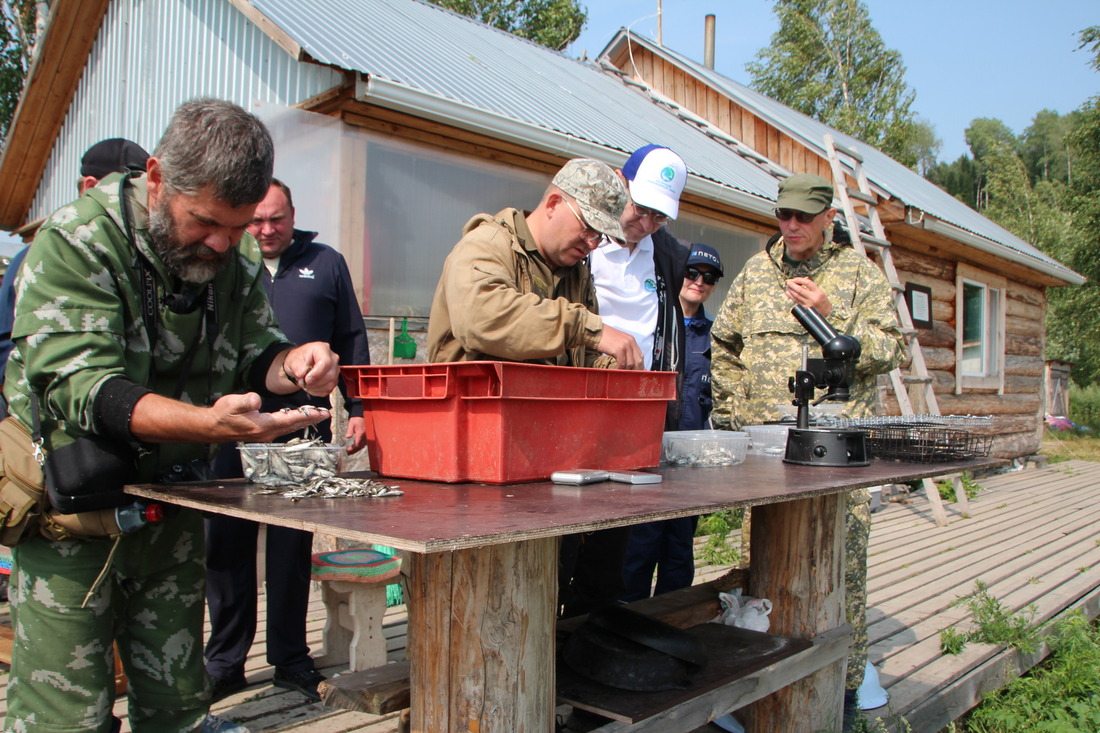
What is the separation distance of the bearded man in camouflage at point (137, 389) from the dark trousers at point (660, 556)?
215 cm

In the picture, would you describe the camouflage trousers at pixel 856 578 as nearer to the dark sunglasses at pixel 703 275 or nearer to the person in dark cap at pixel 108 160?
the dark sunglasses at pixel 703 275

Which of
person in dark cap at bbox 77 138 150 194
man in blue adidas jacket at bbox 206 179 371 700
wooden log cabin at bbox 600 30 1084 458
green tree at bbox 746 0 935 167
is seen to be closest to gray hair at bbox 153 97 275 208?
man in blue adidas jacket at bbox 206 179 371 700

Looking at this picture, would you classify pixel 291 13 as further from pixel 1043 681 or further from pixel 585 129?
pixel 1043 681

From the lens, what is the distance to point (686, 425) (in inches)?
182

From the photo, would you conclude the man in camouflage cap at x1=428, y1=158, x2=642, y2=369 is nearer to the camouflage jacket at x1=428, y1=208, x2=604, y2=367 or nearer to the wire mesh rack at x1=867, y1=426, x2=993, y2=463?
the camouflage jacket at x1=428, y1=208, x2=604, y2=367

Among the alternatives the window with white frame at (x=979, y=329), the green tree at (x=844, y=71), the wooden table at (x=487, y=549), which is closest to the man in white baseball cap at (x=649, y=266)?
the wooden table at (x=487, y=549)

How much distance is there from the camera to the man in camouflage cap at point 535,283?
6.82ft

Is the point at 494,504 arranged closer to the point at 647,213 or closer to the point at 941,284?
the point at 647,213

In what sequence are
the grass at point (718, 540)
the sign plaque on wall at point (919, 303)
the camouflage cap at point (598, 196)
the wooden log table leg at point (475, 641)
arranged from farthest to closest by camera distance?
1. the sign plaque on wall at point (919, 303)
2. the grass at point (718, 540)
3. the camouflage cap at point (598, 196)
4. the wooden log table leg at point (475, 641)

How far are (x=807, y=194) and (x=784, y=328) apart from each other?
0.56 m

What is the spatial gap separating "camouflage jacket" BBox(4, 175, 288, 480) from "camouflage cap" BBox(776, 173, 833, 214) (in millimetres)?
2188

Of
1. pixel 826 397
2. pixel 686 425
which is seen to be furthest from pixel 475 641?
pixel 686 425

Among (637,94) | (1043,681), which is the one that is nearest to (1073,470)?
(637,94)

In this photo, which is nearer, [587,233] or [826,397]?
[587,233]
